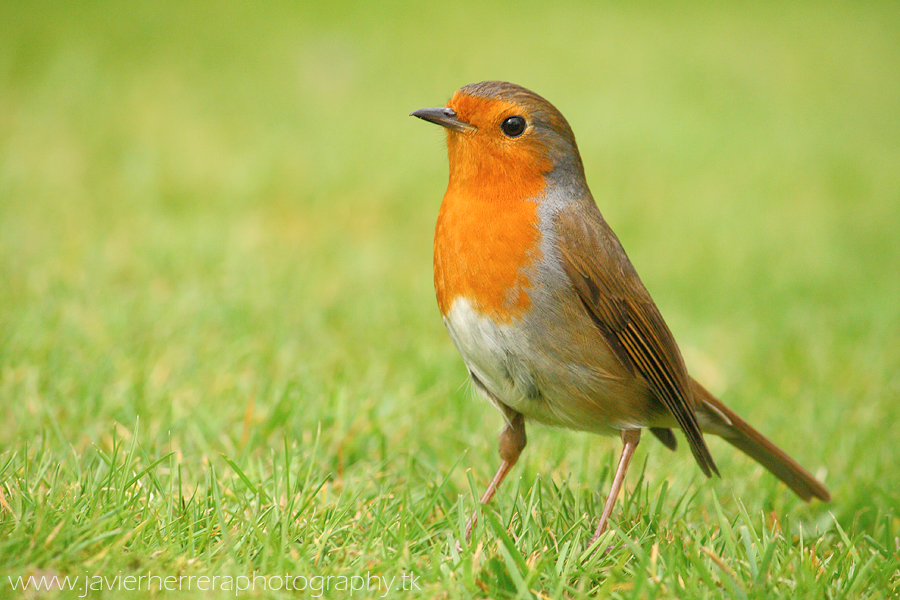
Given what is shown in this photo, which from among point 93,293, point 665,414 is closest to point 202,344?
point 93,293

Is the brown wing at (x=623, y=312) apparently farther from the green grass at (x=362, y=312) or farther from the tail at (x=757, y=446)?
the green grass at (x=362, y=312)

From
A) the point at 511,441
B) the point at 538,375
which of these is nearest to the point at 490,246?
the point at 538,375

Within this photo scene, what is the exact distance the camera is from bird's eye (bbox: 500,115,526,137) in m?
2.90

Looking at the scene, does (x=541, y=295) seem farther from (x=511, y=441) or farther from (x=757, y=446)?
(x=757, y=446)

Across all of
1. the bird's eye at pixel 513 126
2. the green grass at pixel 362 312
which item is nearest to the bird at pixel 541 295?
the bird's eye at pixel 513 126

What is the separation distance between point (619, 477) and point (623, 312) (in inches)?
21.9

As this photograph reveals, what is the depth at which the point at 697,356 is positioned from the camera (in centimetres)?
512

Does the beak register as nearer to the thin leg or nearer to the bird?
the bird

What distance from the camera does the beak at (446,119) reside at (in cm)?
291

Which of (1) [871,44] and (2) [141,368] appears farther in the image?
(1) [871,44]

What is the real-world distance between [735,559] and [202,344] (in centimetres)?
261

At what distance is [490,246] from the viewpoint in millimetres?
2684

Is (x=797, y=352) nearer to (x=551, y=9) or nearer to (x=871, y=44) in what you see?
(x=551, y=9)

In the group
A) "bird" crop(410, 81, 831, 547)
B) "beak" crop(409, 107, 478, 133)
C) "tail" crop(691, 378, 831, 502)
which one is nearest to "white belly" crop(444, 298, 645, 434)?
"bird" crop(410, 81, 831, 547)
